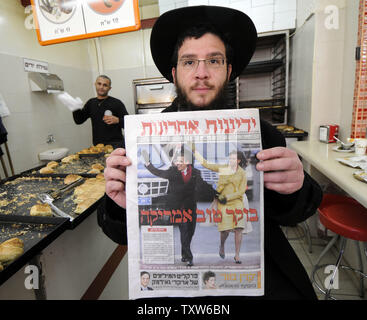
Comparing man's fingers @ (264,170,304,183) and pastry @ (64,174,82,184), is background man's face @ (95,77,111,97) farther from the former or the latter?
man's fingers @ (264,170,304,183)

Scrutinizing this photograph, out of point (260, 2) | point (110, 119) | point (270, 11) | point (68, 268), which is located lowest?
point (68, 268)

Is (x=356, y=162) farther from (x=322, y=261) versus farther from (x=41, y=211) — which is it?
(x=41, y=211)

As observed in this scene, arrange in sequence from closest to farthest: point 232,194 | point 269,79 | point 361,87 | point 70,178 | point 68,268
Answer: point 232,194, point 68,268, point 70,178, point 361,87, point 269,79

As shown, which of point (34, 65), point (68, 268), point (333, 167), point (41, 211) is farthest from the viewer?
point (34, 65)

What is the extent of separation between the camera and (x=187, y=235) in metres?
0.62

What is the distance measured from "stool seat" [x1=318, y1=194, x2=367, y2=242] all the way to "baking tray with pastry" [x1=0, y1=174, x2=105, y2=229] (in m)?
1.41

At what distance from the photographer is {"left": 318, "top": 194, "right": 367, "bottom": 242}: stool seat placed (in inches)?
51.4

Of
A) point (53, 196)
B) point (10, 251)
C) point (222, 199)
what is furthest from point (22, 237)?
point (222, 199)

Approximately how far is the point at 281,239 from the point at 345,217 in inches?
35.0

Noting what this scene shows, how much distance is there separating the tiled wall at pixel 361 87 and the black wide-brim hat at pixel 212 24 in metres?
1.43

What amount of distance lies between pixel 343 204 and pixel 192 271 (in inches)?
55.2

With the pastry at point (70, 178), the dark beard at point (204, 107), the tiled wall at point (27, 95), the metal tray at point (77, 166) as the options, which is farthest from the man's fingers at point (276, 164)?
the tiled wall at point (27, 95)

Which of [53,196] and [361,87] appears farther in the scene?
[361,87]
